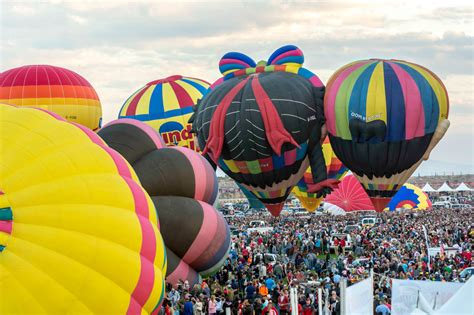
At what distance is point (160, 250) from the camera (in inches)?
354

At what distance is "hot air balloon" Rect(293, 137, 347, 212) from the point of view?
2317 cm

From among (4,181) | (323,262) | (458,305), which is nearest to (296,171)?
(323,262)

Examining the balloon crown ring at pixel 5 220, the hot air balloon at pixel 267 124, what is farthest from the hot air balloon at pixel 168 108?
the balloon crown ring at pixel 5 220

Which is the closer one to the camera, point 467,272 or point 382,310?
point 382,310

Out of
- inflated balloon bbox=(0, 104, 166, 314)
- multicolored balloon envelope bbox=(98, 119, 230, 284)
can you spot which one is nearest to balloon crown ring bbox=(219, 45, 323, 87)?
multicolored balloon envelope bbox=(98, 119, 230, 284)

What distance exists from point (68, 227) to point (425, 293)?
11.1ft

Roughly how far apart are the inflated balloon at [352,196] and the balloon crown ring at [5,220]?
2890 centimetres

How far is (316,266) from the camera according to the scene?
54.6 ft

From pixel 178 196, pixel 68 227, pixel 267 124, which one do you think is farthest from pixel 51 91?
pixel 68 227

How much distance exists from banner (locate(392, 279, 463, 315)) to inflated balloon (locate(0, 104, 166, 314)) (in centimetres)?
289

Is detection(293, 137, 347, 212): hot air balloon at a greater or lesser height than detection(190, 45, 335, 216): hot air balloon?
lesser

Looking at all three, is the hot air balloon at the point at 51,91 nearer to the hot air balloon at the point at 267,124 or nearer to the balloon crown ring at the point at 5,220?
the hot air balloon at the point at 267,124

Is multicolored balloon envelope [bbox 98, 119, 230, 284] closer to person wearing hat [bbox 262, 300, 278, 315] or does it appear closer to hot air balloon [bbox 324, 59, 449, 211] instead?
person wearing hat [bbox 262, 300, 278, 315]

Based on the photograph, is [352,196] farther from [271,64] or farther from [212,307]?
[212,307]
